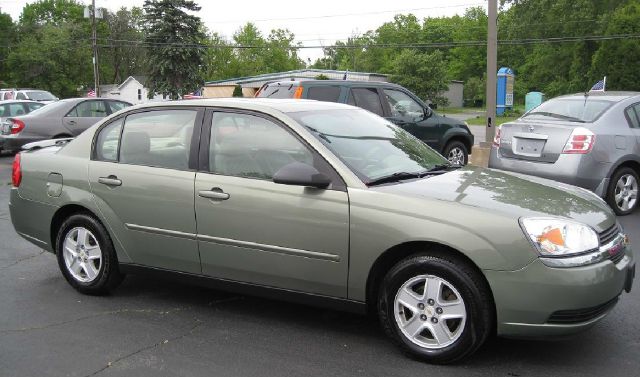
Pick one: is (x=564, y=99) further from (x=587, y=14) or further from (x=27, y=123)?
(x=587, y=14)

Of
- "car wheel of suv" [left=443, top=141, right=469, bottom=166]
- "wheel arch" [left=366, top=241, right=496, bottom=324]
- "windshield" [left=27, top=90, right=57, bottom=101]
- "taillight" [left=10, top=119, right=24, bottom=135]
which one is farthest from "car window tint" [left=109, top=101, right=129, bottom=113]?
"windshield" [left=27, top=90, right=57, bottom=101]

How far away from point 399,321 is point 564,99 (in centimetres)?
616

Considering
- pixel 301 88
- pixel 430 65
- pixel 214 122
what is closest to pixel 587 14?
pixel 430 65

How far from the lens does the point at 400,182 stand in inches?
158

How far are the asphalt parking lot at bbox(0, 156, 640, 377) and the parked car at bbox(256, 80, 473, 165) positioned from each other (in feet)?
21.4

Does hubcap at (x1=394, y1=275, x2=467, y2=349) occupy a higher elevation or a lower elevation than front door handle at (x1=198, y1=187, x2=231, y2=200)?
lower

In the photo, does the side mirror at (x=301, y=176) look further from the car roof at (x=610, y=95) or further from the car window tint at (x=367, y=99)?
the car window tint at (x=367, y=99)

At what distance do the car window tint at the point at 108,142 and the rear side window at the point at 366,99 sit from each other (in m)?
6.46

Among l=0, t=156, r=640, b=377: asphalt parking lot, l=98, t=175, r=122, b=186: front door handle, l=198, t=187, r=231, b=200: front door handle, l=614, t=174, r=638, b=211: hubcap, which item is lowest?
l=0, t=156, r=640, b=377: asphalt parking lot

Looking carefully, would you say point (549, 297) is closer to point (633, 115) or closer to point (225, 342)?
point (225, 342)

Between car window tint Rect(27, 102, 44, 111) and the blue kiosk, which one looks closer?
car window tint Rect(27, 102, 44, 111)

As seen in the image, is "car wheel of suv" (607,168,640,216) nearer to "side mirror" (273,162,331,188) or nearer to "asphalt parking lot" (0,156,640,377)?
"asphalt parking lot" (0,156,640,377)

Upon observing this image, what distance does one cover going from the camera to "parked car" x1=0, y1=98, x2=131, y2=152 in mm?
14523

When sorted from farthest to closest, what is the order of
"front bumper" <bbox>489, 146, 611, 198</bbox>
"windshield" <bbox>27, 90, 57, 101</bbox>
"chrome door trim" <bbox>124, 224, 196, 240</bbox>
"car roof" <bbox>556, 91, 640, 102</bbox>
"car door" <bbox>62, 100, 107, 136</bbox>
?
"windshield" <bbox>27, 90, 57, 101</bbox> → "car door" <bbox>62, 100, 107, 136</bbox> → "car roof" <bbox>556, 91, 640, 102</bbox> → "front bumper" <bbox>489, 146, 611, 198</bbox> → "chrome door trim" <bbox>124, 224, 196, 240</bbox>
